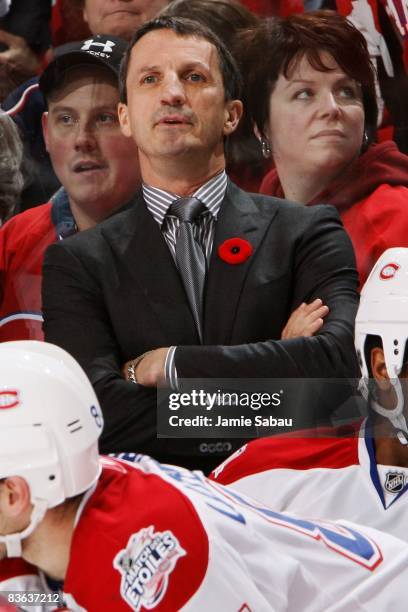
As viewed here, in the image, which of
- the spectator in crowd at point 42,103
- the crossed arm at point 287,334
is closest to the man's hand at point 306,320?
the crossed arm at point 287,334

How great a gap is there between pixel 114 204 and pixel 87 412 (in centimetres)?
132

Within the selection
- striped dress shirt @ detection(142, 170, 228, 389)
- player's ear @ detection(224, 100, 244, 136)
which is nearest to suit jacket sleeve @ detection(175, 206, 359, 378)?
striped dress shirt @ detection(142, 170, 228, 389)

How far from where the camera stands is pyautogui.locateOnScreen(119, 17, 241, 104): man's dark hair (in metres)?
3.60

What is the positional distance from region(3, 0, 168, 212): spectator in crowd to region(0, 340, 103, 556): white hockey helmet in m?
1.36

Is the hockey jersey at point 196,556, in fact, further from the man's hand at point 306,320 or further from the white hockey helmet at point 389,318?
the man's hand at point 306,320

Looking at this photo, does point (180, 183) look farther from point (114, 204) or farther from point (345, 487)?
point (345, 487)

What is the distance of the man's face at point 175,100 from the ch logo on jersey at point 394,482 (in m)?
1.07

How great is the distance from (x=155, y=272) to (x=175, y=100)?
1.64 ft

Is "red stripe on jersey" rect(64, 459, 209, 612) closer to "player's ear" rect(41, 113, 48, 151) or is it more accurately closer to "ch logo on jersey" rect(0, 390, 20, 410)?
"ch logo on jersey" rect(0, 390, 20, 410)

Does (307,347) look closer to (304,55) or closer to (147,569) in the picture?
(304,55)

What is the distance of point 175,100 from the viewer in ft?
11.5

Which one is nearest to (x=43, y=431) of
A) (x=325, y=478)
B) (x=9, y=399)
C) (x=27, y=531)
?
(x=9, y=399)

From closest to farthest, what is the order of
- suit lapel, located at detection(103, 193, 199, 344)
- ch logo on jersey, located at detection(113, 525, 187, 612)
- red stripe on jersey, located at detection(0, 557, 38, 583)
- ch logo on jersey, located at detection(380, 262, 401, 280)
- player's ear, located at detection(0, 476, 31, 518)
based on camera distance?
ch logo on jersey, located at detection(113, 525, 187, 612), player's ear, located at detection(0, 476, 31, 518), red stripe on jersey, located at detection(0, 557, 38, 583), ch logo on jersey, located at detection(380, 262, 401, 280), suit lapel, located at detection(103, 193, 199, 344)

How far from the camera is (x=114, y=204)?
373 centimetres
